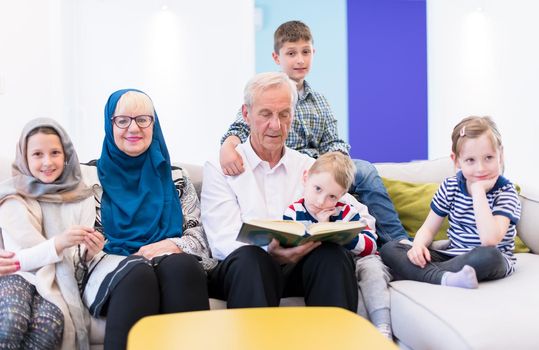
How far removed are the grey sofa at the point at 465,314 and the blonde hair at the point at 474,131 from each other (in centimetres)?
45

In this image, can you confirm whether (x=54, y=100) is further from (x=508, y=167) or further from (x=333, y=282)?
(x=508, y=167)

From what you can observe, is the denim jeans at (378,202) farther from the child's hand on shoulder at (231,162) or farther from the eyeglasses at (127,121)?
the eyeglasses at (127,121)

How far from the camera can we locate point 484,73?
482 centimetres

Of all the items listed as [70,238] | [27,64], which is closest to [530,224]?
[70,238]

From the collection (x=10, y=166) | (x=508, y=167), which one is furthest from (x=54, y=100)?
(x=508, y=167)

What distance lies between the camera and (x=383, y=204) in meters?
2.36

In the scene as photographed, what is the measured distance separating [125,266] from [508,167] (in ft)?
12.4

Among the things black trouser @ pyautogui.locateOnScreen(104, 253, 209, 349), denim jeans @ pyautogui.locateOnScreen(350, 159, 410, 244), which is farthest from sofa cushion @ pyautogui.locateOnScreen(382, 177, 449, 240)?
black trouser @ pyautogui.locateOnScreen(104, 253, 209, 349)

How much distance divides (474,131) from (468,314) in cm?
63

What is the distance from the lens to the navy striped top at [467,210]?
6.24 ft

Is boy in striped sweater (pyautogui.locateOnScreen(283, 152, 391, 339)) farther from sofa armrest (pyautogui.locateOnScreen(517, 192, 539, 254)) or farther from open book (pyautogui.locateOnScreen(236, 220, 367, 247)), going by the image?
sofa armrest (pyautogui.locateOnScreen(517, 192, 539, 254))

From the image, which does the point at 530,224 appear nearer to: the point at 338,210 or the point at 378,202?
the point at 378,202

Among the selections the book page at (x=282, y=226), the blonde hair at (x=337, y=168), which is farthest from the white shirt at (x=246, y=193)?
the book page at (x=282, y=226)

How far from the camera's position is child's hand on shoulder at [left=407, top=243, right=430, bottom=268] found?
6.24 ft
